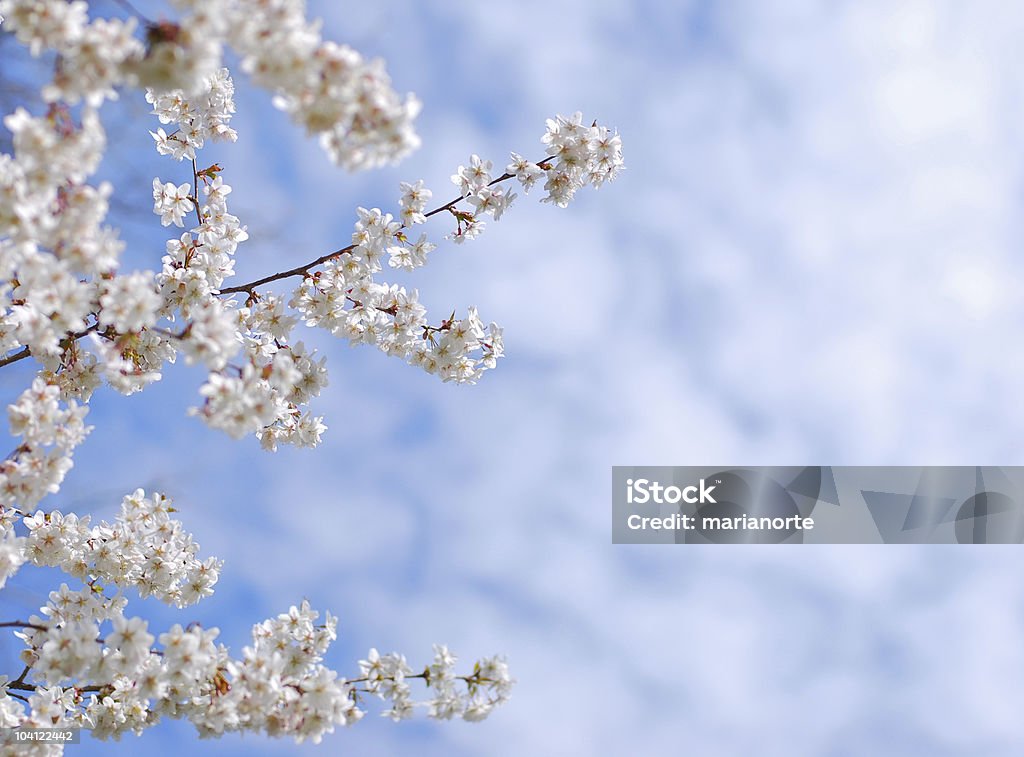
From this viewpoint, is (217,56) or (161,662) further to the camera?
(161,662)

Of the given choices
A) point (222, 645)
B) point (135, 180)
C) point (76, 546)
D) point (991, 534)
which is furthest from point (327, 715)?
point (991, 534)

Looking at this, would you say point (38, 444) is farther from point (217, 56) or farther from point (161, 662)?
point (217, 56)

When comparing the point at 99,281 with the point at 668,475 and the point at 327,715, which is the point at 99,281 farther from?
the point at 668,475

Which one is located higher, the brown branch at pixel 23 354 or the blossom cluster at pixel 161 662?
the brown branch at pixel 23 354

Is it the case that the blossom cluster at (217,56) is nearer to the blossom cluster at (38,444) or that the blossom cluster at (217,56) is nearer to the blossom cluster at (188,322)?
the blossom cluster at (188,322)

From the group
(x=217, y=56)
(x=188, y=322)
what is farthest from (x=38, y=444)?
(x=217, y=56)

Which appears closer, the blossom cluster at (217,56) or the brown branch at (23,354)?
the blossom cluster at (217,56)

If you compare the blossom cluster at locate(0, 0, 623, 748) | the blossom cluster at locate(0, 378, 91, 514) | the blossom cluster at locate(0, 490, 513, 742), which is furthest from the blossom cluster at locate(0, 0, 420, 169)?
the blossom cluster at locate(0, 490, 513, 742)

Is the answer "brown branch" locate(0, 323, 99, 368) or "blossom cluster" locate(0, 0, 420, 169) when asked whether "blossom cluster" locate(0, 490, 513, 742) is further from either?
"blossom cluster" locate(0, 0, 420, 169)

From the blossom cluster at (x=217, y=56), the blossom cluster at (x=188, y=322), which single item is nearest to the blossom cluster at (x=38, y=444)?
the blossom cluster at (x=188, y=322)

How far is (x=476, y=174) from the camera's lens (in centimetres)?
611

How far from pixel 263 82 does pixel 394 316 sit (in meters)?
3.27

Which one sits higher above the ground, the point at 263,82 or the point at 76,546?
the point at 263,82

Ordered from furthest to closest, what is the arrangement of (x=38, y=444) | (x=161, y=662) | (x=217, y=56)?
(x=161, y=662) < (x=38, y=444) < (x=217, y=56)
